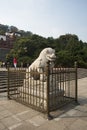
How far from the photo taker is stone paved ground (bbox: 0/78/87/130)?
12.8 feet

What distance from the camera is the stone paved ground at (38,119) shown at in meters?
3.90

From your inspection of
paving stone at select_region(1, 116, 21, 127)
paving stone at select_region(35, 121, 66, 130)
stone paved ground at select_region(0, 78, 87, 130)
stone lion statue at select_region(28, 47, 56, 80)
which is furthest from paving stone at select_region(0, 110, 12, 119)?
stone lion statue at select_region(28, 47, 56, 80)

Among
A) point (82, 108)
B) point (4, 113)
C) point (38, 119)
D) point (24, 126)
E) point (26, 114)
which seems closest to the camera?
point (24, 126)

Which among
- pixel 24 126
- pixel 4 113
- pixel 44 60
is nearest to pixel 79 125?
pixel 24 126

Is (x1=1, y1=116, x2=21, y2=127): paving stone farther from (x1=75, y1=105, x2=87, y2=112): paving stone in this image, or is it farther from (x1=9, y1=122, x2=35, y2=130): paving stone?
(x1=75, y1=105, x2=87, y2=112): paving stone

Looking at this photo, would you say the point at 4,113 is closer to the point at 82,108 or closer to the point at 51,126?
the point at 51,126

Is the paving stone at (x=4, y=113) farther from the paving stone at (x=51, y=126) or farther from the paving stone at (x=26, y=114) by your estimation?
the paving stone at (x=51, y=126)

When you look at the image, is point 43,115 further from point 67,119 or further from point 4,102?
point 4,102

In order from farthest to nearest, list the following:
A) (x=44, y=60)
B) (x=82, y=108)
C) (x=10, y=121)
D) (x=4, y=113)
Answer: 1. (x=44, y=60)
2. (x=82, y=108)
3. (x=4, y=113)
4. (x=10, y=121)

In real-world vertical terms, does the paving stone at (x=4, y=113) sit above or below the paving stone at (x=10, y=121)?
above

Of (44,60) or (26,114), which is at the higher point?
(44,60)

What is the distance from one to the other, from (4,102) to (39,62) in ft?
6.03

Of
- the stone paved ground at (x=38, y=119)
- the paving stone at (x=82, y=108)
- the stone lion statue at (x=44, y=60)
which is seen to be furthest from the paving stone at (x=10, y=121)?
the paving stone at (x=82, y=108)

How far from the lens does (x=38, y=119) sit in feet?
14.3
